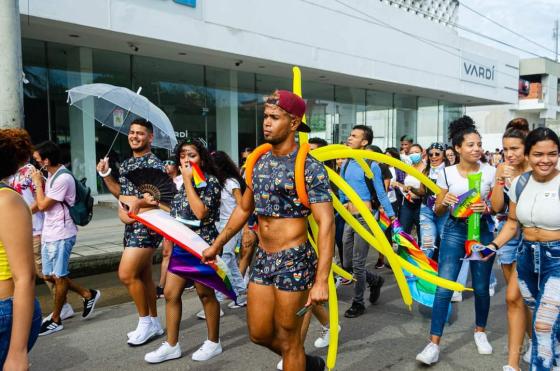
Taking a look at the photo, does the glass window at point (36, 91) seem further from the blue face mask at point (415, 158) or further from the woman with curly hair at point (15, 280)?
the woman with curly hair at point (15, 280)

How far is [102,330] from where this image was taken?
4.66m

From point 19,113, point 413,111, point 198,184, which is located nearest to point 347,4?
point 413,111

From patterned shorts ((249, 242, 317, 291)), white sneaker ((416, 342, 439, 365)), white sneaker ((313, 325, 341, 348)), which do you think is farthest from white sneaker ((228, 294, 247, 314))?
patterned shorts ((249, 242, 317, 291))

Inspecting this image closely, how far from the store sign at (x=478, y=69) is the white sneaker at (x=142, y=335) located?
22218 mm

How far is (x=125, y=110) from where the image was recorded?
4941 millimetres

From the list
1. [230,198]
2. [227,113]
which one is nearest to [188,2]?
[227,113]

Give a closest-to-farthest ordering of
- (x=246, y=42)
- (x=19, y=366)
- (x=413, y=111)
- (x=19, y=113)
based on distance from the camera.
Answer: (x=19, y=366) < (x=19, y=113) < (x=246, y=42) < (x=413, y=111)

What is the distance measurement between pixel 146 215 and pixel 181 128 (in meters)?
12.1

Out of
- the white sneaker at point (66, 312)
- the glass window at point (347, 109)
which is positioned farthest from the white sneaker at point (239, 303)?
the glass window at point (347, 109)

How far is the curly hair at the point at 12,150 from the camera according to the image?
2.10 m

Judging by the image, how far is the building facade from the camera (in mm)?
12094

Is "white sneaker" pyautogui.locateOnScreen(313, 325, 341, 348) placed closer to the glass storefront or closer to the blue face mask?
the blue face mask

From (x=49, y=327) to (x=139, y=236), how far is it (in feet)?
4.47

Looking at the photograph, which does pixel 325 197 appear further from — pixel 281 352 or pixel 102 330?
pixel 102 330
